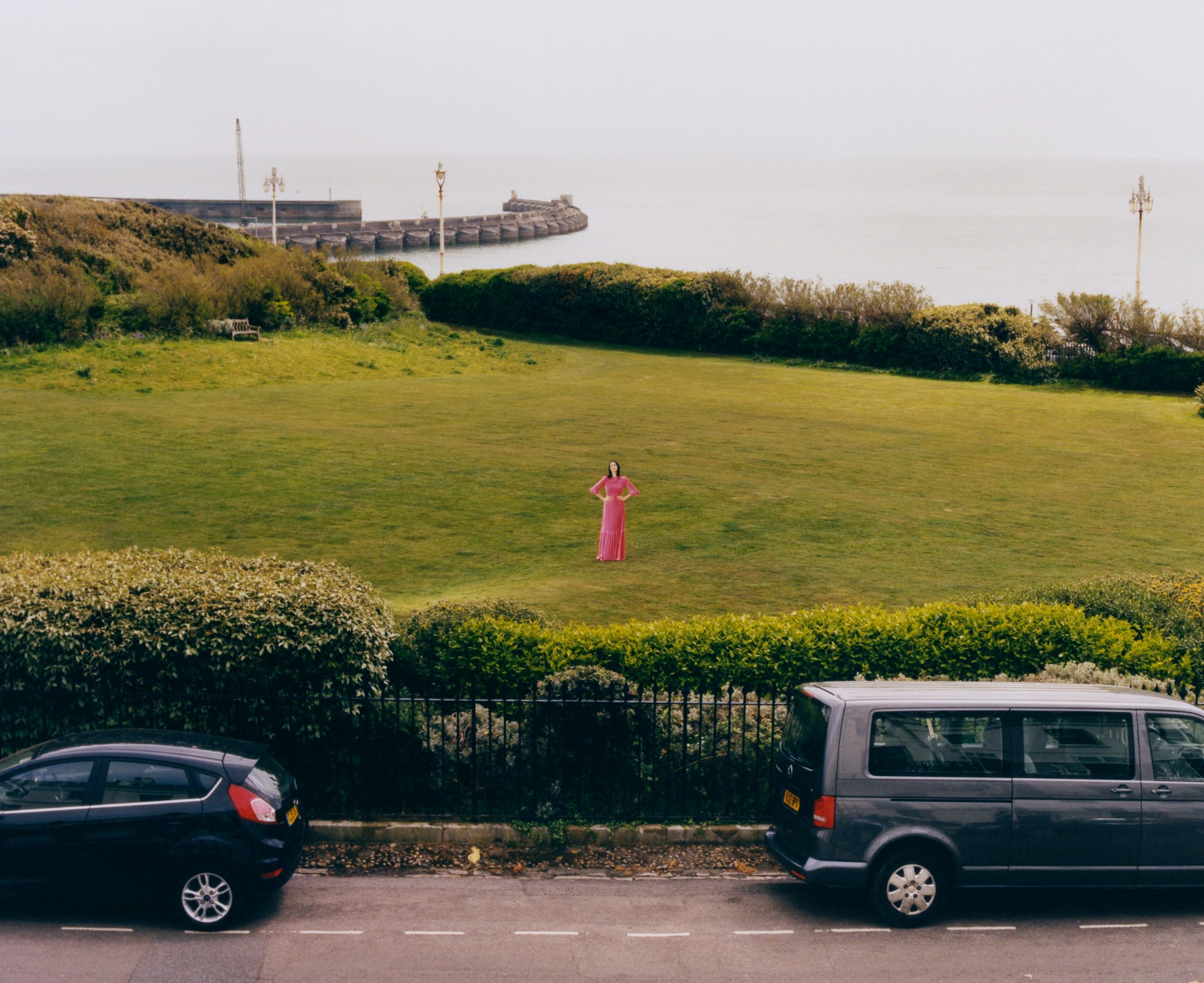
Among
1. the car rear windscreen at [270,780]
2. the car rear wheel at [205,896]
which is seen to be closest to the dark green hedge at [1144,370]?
the car rear windscreen at [270,780]

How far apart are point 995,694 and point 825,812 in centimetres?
181

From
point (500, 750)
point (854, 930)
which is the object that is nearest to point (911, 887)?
point (854, 930)

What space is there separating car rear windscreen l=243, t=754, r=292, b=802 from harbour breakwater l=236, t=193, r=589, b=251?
8416cm

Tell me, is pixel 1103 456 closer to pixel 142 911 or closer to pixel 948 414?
pixel 948 414

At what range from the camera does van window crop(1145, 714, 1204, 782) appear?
31.2 feet

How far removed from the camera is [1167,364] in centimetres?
4084

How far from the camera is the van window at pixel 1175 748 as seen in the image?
31.2 feet

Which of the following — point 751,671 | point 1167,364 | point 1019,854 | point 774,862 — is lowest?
point 774,862

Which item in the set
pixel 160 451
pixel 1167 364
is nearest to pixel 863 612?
pixel 160 451

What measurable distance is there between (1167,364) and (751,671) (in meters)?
35.0

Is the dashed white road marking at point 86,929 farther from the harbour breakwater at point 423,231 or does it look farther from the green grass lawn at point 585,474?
the harbour breakwater at point 423,231

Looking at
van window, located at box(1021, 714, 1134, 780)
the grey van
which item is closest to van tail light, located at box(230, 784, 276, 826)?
the grey van

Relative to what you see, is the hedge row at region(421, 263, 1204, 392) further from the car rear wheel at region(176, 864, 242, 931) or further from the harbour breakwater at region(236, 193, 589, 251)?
the harbour breakwater at region(236, 193, 589, 251)

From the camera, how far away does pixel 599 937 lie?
9070mm
